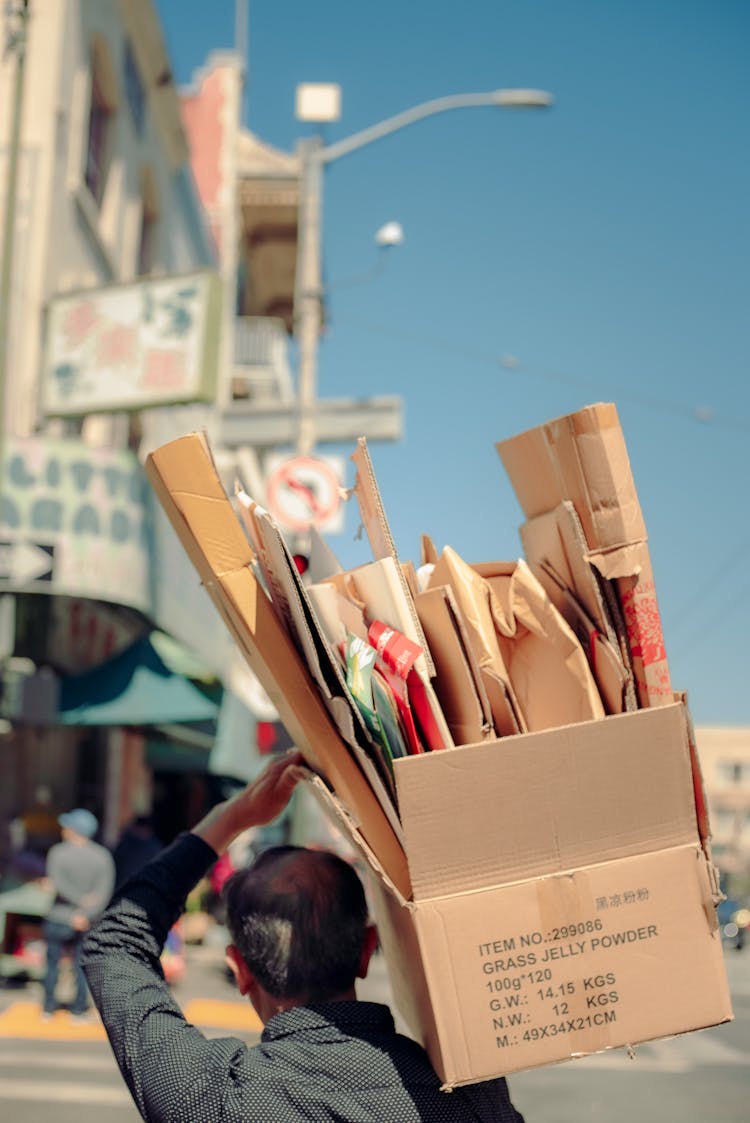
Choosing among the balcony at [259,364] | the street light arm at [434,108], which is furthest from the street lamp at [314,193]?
the balcony at [259,364]

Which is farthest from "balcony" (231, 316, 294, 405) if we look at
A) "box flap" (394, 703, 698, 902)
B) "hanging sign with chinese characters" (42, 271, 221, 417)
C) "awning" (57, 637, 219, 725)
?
"box flap" (394, 703, 698, 902)

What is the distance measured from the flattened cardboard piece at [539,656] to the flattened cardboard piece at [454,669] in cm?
11

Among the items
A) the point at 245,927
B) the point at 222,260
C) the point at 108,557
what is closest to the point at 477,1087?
the point at 245,927

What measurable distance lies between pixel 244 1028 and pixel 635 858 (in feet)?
27.7

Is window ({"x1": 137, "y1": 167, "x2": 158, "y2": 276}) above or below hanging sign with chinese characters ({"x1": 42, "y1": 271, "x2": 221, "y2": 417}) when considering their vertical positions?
above

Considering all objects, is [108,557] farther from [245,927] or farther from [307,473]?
[245,927]

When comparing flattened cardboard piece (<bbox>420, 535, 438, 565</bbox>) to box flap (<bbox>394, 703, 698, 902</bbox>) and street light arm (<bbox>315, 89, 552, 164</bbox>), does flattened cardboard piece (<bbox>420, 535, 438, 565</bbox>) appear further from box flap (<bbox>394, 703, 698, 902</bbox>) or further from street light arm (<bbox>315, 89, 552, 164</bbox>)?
street light arm (<bbox>315, 89, 552, 164</bbox>)

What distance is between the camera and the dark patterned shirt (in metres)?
1.87

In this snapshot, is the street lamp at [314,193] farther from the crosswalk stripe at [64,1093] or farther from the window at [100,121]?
the crosswalk stripe at [64,1093]

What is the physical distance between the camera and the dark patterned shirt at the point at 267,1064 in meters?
1.87

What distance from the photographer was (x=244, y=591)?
212 centimetres

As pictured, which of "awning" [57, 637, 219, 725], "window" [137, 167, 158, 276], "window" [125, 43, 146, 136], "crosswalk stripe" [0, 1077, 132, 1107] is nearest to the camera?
"crosswalk stripe" [0, 1077, 132, 1107]

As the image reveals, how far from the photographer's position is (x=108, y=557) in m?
11.3

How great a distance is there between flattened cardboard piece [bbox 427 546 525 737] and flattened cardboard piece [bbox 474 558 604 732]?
0.09ft
